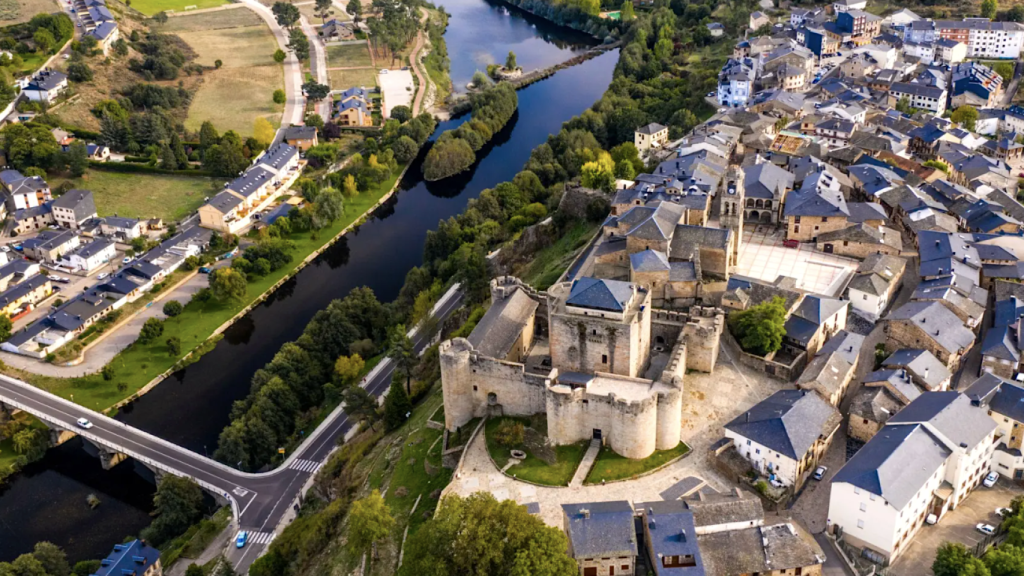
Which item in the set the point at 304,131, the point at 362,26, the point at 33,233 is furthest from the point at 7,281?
the point at 362,26

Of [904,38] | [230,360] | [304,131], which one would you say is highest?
[904,38]

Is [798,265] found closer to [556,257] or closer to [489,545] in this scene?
[556,257]

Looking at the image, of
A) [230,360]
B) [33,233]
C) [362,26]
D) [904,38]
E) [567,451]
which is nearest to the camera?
[567,451]

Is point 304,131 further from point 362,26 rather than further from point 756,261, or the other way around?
point 756,261

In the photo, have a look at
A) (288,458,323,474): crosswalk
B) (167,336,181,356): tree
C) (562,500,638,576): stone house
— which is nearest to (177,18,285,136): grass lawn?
(167,336,181,356): tree

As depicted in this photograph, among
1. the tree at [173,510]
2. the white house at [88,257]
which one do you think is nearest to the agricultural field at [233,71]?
the white house at [88,257]

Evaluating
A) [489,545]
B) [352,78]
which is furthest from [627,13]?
[489,545]

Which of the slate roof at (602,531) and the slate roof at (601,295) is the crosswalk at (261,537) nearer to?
the slate roof at (602,531)

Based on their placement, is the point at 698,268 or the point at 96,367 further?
the point at 96,367
